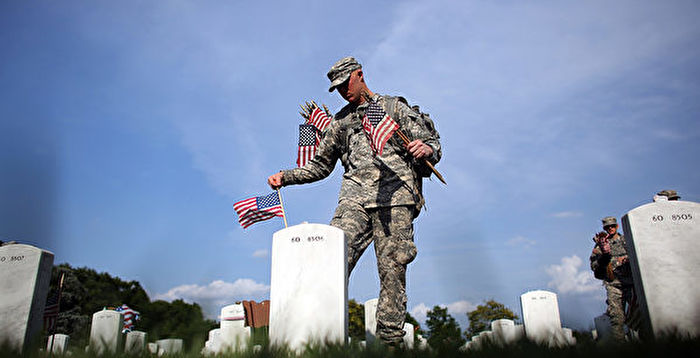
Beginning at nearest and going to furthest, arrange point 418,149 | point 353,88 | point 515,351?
1. point 515,351
2. point 418,149
3. point 353,88

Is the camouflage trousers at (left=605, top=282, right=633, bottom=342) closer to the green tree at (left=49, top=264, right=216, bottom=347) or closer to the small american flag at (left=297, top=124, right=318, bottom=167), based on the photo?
the small american flag at (left=297, top=124, right=318, bottom=167)

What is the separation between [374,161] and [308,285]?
133cm

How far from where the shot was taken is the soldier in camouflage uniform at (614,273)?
8.00 metres

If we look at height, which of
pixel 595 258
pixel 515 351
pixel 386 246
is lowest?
pixel 515 351

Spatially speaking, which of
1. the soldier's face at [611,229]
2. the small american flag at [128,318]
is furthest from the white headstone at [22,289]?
the soldier's face at [611,229]

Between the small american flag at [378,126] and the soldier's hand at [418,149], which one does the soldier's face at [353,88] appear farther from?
the soldier's hand at [418,149]

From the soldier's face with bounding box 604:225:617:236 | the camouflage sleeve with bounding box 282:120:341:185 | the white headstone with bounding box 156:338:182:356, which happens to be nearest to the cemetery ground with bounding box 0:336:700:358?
the white headstone with bounding box 156:338:182:356

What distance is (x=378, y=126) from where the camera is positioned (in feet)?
12.8

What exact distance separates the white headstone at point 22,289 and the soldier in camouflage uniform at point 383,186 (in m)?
2.46

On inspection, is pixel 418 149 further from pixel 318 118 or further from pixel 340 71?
pixel 318 118

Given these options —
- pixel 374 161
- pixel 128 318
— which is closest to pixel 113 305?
pixel 128 318

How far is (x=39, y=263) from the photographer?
14.2 feet

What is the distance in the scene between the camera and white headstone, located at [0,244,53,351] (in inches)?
161

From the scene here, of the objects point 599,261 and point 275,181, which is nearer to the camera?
point 275,181
